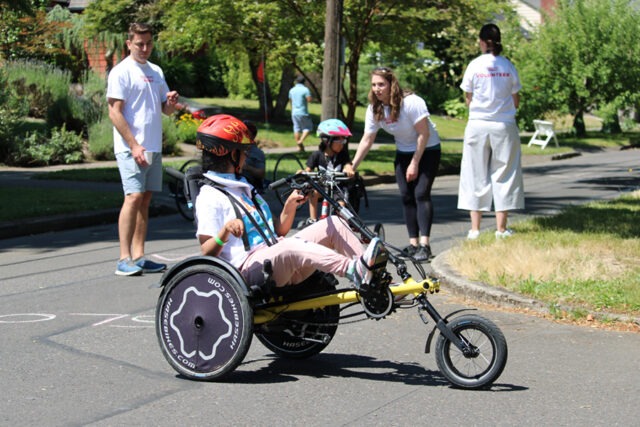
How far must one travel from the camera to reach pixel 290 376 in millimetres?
5863

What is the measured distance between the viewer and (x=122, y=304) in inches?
309

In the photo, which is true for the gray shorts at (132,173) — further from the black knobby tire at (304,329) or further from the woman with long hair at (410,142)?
the black knobby tire at (304,329)

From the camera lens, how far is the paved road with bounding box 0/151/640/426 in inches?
199

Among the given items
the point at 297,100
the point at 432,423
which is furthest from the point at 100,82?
the point at 432,423

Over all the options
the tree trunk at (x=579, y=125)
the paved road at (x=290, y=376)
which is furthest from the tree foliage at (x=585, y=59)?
the paved road at (x=290, y=376)

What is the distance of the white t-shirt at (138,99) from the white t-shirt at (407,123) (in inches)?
77.7

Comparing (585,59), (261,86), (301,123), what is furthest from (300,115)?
(585,59)

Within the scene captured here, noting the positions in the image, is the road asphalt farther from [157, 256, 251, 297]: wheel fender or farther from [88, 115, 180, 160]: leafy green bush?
[157, 256, 251, 297]: wheel fender

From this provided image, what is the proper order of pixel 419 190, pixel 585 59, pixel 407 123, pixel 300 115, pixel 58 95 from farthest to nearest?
pixel 585 59
pixel 300 115
pixel 58 95
pixel 419 190
pixel 407 123

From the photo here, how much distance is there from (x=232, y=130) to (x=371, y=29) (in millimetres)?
17059

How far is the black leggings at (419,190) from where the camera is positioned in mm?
9773

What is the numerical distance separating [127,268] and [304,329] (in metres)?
3.51

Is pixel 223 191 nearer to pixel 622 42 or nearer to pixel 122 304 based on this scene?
pixel 122 304

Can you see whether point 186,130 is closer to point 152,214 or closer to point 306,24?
point 306,24
